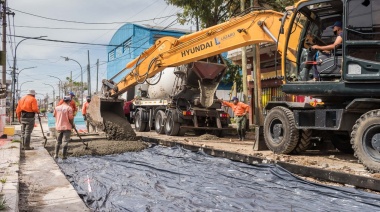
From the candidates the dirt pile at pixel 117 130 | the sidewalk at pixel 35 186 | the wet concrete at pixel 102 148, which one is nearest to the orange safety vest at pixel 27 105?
the wet concrete at pixel 102 148

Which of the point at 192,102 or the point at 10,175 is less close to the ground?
the point at 192,102

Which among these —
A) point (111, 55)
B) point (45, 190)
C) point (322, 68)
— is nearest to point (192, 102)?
point (322, 68)

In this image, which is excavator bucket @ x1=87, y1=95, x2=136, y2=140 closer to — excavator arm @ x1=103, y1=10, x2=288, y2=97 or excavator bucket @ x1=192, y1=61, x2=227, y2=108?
excavator arm @ x1=103, y1=10, x2=288, y2=97

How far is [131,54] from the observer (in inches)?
1554

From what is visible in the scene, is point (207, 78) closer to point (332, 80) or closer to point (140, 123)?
point (140, 123)

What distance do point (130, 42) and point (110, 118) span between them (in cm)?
2898

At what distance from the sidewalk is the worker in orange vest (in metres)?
1.41

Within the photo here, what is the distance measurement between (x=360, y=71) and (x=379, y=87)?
1.25 feet

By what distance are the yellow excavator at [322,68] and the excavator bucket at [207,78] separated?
3.43m

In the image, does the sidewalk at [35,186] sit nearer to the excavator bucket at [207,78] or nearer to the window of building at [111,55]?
the excavator bucket at [207,78]

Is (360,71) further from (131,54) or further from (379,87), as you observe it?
(131,54)

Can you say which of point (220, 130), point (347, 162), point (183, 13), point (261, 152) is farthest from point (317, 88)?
point (183, 13)

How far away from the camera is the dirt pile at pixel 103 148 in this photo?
30.5 feet

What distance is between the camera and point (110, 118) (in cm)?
1159
